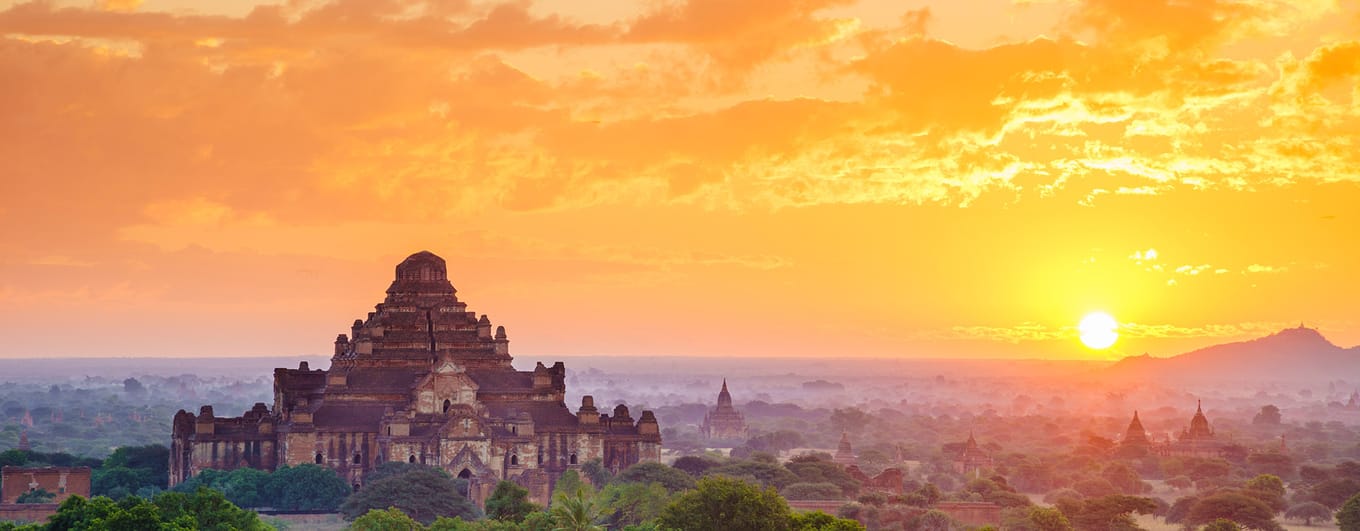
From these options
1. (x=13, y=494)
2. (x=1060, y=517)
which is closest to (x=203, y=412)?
(x=13, y=494)

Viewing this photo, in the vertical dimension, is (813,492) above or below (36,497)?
below

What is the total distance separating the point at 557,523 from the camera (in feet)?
261

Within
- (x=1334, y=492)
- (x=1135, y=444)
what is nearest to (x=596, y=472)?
(x=1334, y=492)

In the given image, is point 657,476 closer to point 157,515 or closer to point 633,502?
point 633,502

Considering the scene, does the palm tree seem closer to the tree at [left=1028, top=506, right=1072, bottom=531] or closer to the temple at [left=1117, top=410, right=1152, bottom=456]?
the tree at [left=1028, top=506, right=1072, bottom=531]

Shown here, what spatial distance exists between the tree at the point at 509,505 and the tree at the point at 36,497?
2364 cm

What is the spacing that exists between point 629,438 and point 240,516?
40538 millimetres

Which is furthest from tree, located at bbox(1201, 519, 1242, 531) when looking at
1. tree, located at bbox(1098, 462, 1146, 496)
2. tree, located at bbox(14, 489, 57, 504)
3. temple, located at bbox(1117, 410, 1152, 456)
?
temple, located at bbox(1117, 410, 1152, 456)

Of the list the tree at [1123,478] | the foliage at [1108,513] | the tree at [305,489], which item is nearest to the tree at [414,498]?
the tree at [305,489]

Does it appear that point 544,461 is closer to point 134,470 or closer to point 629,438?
point 629,438

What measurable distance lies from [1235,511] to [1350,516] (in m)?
10.8

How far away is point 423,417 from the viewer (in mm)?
112000

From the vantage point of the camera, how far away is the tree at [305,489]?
10356 cm

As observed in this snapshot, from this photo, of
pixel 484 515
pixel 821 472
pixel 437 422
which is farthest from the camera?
pixel 821 472
